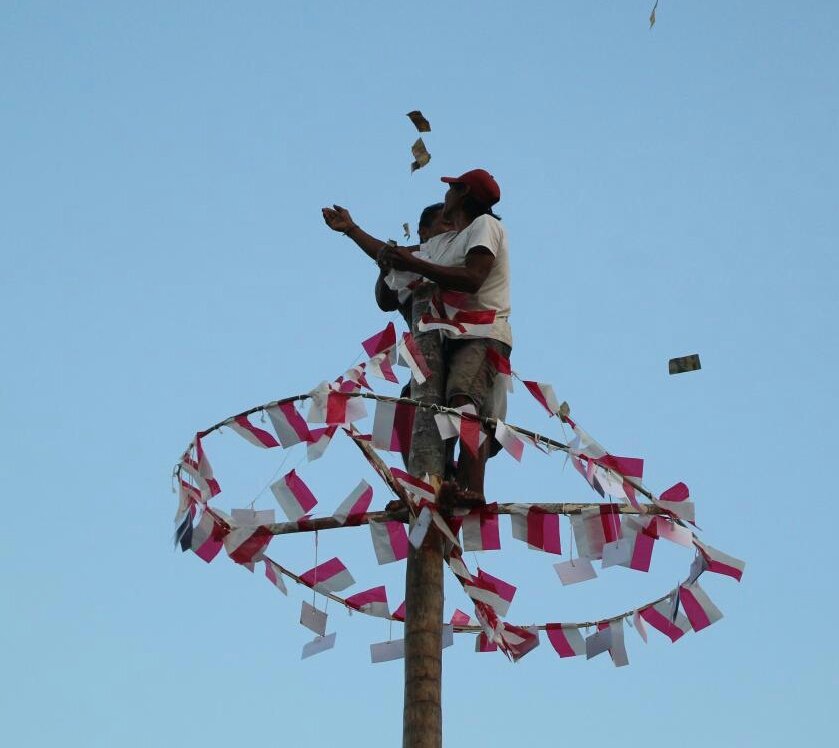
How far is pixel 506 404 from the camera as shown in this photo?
841 centimetres

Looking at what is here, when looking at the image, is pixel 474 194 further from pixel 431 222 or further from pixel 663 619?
pixel 663 619

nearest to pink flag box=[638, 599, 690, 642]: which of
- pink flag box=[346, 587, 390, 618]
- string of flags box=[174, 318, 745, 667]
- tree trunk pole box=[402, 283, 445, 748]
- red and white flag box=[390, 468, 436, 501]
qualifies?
string of flags box=[174, 318, 745, 667]

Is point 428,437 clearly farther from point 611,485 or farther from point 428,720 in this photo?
point 428,720

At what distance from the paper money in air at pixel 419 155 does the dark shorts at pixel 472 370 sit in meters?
1.25

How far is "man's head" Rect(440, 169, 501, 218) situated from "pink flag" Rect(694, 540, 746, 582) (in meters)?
2.47

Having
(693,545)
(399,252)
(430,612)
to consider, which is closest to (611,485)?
(693,545)

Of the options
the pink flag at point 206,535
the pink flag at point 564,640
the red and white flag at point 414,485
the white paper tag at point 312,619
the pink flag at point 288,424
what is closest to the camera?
the red and white flag at point 414,485

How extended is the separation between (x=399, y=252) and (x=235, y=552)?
2.05 m

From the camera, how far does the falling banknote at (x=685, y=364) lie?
27.6ft

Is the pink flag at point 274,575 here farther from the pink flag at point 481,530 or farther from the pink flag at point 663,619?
the pink flag at point 663,619

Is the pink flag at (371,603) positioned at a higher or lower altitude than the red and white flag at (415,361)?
lower

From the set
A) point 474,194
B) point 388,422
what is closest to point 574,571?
point 388,422

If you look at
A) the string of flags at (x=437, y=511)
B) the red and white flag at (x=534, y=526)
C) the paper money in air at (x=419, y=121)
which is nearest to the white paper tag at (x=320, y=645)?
the string of flags at (x=437, y=511)

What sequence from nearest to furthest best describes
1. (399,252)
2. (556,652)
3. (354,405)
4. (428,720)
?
(428,720) < (354,405) < (399,252) < (556,652)
